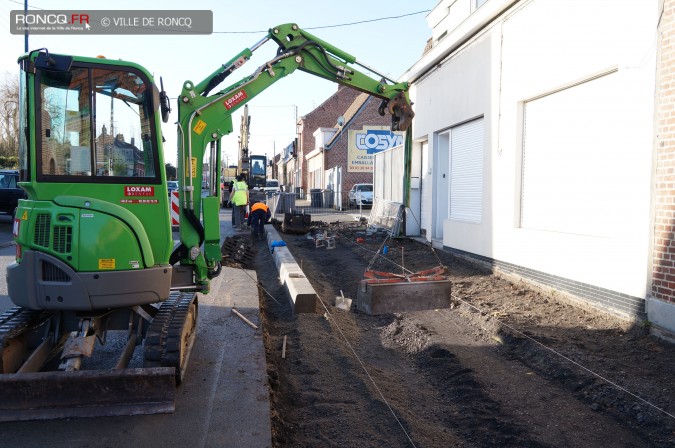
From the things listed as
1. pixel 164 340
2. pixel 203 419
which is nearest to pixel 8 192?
pixel 164 340

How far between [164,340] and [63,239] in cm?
119

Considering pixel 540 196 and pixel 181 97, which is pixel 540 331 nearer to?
pixel 540 196

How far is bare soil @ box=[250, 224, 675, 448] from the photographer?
14.9 ft

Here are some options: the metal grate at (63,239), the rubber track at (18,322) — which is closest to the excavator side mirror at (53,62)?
the metal grate at (63,239)

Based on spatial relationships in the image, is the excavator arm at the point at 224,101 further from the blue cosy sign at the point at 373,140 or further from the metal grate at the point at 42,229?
the blue cosy sign at the point at 373,140

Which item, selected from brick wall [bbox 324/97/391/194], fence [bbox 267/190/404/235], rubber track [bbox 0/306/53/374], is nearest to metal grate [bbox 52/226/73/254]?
rubber track [bbox 0/306/53/374]

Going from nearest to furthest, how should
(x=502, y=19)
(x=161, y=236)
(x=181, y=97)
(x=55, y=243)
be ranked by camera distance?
(x=55, y=243) < (x=161, y=236) < (x=181, y=97) < (x=502, y=19)

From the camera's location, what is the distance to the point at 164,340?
16.2 ft

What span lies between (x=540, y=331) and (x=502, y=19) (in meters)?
6.40

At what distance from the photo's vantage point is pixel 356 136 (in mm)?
42094

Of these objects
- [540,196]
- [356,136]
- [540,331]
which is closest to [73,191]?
[540,331]

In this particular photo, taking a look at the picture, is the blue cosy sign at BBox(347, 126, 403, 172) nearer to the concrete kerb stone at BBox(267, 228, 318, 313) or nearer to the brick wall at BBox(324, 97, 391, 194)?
the brick wall at BBox(324, 97, 391, 194)

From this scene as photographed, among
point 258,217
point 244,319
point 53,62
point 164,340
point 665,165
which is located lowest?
point 244,319

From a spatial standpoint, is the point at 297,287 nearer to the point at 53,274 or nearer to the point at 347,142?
the point at 53,274
